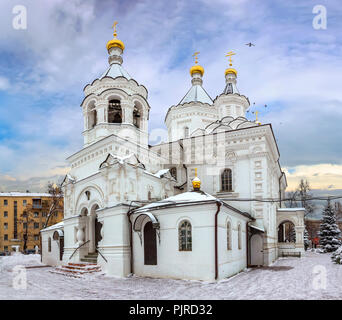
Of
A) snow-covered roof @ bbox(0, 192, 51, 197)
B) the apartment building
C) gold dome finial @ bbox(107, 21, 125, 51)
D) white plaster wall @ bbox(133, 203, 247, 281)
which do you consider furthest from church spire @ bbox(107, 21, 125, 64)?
snow-covered roof @ bbox(0, 192, 51, 197)

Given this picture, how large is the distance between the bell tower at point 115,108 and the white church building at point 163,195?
6 cm

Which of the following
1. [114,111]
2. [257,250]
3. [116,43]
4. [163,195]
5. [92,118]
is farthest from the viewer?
[116,43]

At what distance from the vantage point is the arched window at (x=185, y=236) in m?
13.0

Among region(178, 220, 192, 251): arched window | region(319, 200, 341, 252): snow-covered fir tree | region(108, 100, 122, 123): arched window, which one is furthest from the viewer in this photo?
region(319, 200, 341, 252): snow-covered fir tree


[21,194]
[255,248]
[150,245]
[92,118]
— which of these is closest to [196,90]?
[92,118]

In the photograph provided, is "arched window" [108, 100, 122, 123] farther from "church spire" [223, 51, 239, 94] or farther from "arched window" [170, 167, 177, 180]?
"church spire" [223, 51, 239, 94]

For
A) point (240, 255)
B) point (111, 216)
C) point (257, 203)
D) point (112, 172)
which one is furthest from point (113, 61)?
point (240, 255)

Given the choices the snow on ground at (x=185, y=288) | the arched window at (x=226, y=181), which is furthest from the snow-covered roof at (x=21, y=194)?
the snow on ground at (x=185, y=288)

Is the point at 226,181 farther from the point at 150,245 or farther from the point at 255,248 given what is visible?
the point at 150,245

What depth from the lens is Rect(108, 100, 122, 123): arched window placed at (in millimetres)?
18641

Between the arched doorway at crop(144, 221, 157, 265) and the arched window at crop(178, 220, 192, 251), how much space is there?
1368 mm

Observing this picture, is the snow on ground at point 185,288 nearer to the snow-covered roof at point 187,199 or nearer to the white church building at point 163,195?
the white church building at point 163,195

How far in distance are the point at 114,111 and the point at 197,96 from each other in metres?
8.79

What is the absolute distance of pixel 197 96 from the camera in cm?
2547
